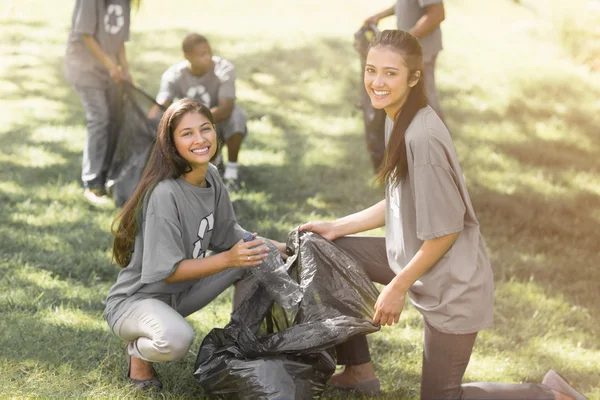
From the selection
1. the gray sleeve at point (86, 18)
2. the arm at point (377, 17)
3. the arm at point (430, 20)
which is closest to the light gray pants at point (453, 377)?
the arm at point (430, 20)

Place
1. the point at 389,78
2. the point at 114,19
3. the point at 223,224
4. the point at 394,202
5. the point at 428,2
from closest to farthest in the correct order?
the point at 389,78
the point at 394,202
the point at 223,224
the point at 428,2
the point at 114,19

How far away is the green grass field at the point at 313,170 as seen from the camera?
381 centimetres

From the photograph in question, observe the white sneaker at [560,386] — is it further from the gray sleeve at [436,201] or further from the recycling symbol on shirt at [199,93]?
the recycling symbol on shirt at [199,93]

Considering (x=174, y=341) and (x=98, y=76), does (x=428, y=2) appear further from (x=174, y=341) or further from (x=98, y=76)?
(x=174, y=341)

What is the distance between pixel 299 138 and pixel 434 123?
462 cm

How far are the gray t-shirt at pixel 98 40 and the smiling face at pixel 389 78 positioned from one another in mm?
3235

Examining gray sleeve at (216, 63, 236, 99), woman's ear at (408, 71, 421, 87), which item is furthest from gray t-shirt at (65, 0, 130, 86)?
woman's ear at (408, 71, 421, 87)

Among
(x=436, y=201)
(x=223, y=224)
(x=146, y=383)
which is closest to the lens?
(x=436, y=201)

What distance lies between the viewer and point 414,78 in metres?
2.81

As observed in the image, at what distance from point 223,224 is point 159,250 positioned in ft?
1.41

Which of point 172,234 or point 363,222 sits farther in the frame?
point 363,222

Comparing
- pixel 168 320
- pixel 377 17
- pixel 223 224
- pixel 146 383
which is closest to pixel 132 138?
pixel 377 17

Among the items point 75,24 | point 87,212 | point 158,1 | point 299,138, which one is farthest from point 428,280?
point 158,1

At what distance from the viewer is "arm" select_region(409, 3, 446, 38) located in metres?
5.23
